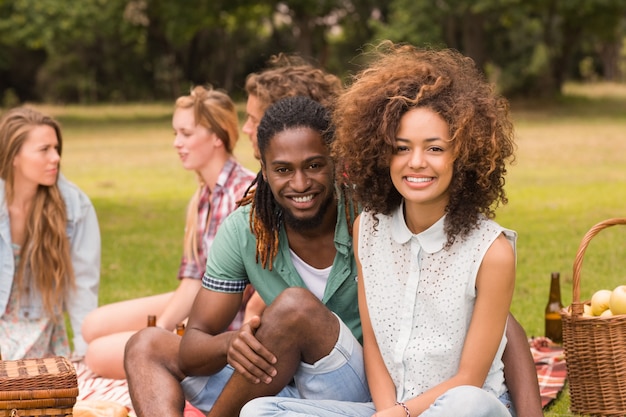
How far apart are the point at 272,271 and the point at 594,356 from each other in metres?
1.48

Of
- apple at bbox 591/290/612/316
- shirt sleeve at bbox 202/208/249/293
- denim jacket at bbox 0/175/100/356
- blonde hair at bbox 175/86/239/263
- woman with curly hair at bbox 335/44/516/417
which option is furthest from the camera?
denim jacket at bbox 0/175/100/356

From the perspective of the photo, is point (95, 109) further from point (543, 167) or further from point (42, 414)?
point (42, 414)

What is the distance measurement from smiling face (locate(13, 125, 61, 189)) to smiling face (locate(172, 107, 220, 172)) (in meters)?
0.76

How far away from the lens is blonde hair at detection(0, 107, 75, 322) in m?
5.80

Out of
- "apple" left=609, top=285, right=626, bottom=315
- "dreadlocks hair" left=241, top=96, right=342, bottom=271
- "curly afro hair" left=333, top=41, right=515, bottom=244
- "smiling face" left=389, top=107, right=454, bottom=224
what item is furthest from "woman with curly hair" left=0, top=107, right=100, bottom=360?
"apple" left=609, top=285, right=626, bottom=315

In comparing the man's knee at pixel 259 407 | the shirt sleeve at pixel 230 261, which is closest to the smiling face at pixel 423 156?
the shirt sleeve at pixel 230 261

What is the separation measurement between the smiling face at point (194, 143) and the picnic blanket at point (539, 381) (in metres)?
1.29

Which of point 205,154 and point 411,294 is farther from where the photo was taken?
point 205,154

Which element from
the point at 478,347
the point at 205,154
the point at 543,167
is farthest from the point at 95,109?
the point at 478,347

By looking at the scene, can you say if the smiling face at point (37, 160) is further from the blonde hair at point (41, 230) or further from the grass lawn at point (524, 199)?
the grass lawn at point (524, 199)

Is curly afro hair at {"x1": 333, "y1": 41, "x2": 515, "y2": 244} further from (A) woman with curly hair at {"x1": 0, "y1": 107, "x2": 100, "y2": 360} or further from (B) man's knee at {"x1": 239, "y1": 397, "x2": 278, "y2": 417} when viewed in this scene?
(A) woman with curly hair at {"x1": 0, "y1": 107, "x2": 100, "y2": 360}

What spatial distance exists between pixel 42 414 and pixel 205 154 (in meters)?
2.17

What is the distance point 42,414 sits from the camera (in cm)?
383

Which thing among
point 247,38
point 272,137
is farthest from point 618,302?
point 247,38
